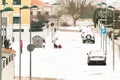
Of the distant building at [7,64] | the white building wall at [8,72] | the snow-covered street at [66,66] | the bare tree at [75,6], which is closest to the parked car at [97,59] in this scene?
the snow-covered street at [66,66]

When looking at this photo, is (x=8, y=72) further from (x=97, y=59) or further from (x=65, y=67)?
(x=97, y=59)

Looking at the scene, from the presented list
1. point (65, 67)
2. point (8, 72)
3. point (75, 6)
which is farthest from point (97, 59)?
point (75, 6)

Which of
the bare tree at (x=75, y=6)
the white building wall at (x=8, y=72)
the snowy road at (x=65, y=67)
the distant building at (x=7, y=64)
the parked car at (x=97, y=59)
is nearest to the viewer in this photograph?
the white building wall at (x=8, y=72)

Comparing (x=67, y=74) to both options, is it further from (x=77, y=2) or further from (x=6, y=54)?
(x=77, y=2)

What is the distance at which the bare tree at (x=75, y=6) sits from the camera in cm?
13225

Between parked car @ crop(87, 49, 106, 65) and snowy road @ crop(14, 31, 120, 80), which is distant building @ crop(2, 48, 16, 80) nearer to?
snowy road @ crop(14, 31, 120, 80)

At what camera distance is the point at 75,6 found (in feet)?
459

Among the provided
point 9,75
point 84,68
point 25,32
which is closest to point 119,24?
A: point 25,32

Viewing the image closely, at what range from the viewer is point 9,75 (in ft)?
94.2

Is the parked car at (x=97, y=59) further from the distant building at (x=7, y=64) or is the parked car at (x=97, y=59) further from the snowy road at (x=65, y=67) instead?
the distant building at (x=7, y=64)

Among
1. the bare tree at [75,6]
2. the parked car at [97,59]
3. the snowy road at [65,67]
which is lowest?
the snowy road at [65,67]

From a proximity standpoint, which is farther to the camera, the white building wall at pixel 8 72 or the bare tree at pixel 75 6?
the bare tree at pixel 75 6

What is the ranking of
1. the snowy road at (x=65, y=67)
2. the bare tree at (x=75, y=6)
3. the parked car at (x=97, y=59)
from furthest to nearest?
1. the bare tree at (x=75, y=6)
2. the parked car at (x=97, y=59)
3. the snowy road at (x=65, y=67)

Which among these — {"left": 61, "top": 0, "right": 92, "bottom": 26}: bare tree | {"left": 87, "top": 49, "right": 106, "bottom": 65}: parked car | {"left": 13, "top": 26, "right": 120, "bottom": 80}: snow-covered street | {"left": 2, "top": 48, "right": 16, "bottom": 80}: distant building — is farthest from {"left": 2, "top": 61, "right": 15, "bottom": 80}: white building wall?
{"left": 61, "top": 0, "right": 92, "bottom": 26}: bare tree
